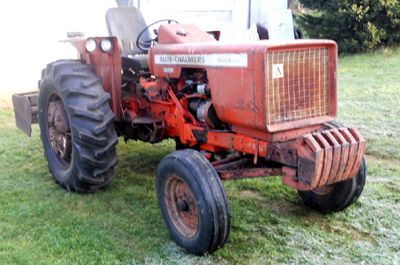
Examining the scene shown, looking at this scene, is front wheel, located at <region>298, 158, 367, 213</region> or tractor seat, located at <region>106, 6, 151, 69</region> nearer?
front wheel, located at <region>298, 158, 367, 213</region>

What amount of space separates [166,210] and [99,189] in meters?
1.28

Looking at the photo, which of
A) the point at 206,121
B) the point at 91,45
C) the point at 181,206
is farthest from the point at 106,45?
the point at 181,206

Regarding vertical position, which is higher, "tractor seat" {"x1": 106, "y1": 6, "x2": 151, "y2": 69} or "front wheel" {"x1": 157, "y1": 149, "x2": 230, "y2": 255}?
"tractor seat" {"x1": 106, "y1": 6, "x2": 151, "y2": 69}

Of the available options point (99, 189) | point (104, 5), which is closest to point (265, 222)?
point (99, 189)

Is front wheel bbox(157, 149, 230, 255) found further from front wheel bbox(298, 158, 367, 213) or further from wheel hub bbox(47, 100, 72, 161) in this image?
wheel hub bbox(47, 100, 72, 161)

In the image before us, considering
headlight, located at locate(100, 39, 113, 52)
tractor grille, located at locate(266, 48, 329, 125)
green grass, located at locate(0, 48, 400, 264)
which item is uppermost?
headlight, located at locate(100, 39, 113, 52)

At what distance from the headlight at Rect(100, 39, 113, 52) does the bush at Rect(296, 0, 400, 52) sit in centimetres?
1003

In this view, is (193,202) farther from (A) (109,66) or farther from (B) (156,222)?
(A) (109,66)

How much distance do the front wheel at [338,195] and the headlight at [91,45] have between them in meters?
2.49

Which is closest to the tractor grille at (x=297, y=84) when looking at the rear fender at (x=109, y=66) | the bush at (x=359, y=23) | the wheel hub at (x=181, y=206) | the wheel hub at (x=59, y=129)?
the wheel hub at (x=181, y=206)

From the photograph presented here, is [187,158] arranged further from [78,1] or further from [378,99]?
[78,1]

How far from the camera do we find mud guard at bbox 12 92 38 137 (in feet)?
17.3

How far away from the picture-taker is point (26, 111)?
532 cm

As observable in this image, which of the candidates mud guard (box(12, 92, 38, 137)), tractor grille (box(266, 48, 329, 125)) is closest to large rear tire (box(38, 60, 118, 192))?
mud guard (box(12, 92, 38, 137))
